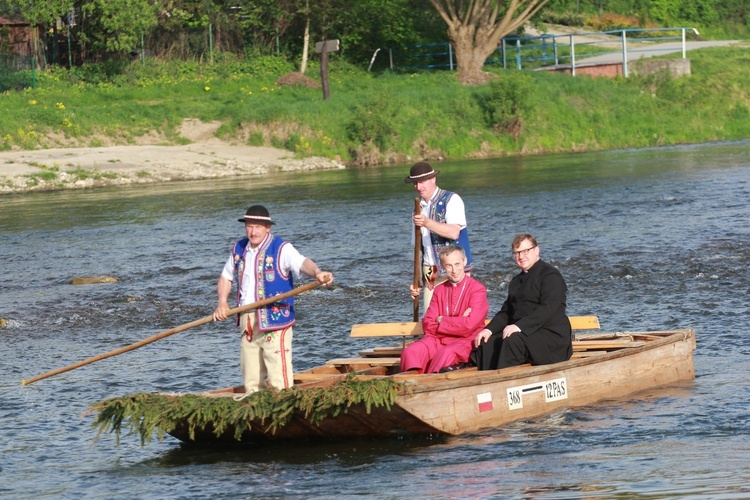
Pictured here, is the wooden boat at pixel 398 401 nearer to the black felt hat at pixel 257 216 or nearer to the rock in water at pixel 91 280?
the black felt hat at pixel 257 216

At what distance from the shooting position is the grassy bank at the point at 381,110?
3425cm

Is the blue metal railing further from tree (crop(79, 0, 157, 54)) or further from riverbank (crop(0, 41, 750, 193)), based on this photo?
tree (crop(79, 0, 157, 54))

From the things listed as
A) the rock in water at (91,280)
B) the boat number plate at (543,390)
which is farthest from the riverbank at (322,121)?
the boat number plate at (543,390)

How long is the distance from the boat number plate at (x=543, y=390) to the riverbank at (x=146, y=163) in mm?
22316

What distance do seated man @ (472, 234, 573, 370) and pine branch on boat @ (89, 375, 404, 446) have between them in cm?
116

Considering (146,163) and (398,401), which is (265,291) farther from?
(146,163)

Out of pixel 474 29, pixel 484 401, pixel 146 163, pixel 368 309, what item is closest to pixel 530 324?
pixel 484 401

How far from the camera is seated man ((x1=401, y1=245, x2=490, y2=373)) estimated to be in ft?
31.6

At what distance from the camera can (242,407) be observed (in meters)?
8.66

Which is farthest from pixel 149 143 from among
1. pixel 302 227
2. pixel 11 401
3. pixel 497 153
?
Answer: pixel 11 401

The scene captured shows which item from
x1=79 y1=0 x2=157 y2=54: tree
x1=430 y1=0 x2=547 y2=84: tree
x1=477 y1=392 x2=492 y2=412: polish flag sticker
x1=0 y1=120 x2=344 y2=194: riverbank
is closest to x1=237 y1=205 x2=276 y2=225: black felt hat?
x1=477 y1=392 x2=492 y2=412: polish flag sticker

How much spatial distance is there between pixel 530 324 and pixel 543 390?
521 millimetres

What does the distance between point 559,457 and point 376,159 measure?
88.1 feet

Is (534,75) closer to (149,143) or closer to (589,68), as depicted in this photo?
(589,68)
